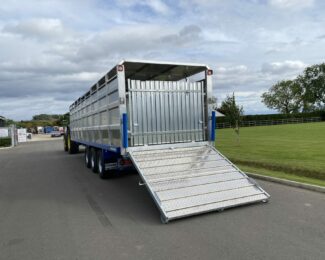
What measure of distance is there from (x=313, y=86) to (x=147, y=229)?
108 meters

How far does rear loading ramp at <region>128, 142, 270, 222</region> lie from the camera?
659cm

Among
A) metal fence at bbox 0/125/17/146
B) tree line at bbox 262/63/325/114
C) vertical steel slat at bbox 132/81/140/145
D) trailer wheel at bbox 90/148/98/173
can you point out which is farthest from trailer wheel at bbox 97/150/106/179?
tree line at bbox 262/63/325/114

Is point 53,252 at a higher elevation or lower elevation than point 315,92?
lower

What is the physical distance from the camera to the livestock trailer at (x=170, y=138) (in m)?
6.97

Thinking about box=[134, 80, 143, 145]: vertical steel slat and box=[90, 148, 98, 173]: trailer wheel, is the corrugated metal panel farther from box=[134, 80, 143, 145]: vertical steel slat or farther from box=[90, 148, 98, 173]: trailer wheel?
box=[90, 148, 98, 173]: trailer wheel

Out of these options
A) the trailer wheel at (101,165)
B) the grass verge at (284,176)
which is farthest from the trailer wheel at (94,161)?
the grass verge at (284,176)

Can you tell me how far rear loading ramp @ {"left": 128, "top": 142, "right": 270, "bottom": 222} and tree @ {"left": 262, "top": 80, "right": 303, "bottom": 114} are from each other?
334 feet

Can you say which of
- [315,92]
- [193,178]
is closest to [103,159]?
[193,178]

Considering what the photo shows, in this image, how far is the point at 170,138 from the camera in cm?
934

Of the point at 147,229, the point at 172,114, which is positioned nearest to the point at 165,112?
the point at 172,114

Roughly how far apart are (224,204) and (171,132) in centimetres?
302

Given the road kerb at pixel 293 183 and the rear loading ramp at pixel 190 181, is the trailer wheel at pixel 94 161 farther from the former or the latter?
the road kerb at pixel 293 183

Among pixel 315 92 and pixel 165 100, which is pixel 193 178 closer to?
pixel 165 100

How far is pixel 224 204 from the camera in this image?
679cm
